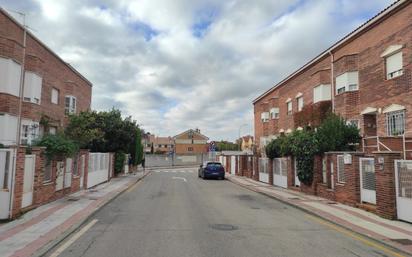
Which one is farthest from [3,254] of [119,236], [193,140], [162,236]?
[193,140]

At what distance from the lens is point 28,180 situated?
1185 cm

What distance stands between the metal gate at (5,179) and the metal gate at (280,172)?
1570cm

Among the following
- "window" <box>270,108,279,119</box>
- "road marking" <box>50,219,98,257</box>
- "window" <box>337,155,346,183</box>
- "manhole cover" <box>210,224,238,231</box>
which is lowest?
"road marking" <box>50,219,98,257</box>

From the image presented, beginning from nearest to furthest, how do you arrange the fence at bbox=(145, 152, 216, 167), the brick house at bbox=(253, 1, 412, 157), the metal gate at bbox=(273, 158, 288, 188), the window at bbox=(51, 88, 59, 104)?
the brick house at bbox=(253, 1, 412, 157), the metal gate at bbox=(273, 158, 288, 188), the window at bbox=(51, 88, 59, 104), the fence at bbox=(145, 152, 216, 167)

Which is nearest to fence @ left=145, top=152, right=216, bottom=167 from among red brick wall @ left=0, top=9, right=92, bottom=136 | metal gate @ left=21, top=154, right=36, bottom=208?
red brick wall @ left=0, top=9, right=92, bottom=136

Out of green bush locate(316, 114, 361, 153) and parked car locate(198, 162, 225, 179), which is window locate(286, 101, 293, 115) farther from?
green bush locate(316, 114, 361, 153)

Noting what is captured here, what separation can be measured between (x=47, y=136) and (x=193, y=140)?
379 feet

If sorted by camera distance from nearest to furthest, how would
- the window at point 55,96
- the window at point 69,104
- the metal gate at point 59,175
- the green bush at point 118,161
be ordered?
the metal gate at point 59,175 < the window at point 55,96 < the window at point 69,104 < the green bush at point 118,161

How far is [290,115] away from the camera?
33250mm

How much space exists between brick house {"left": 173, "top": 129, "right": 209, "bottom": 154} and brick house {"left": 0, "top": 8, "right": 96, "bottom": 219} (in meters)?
96.2

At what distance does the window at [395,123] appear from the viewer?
18.0 metres

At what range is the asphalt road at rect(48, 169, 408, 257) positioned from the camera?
718 centimetres

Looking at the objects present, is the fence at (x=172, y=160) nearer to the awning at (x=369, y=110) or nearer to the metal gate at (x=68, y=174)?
the awning at (x=369, y=110)

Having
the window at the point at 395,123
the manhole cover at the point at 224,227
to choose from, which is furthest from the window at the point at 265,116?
the manhole cover at the point at 224,227
